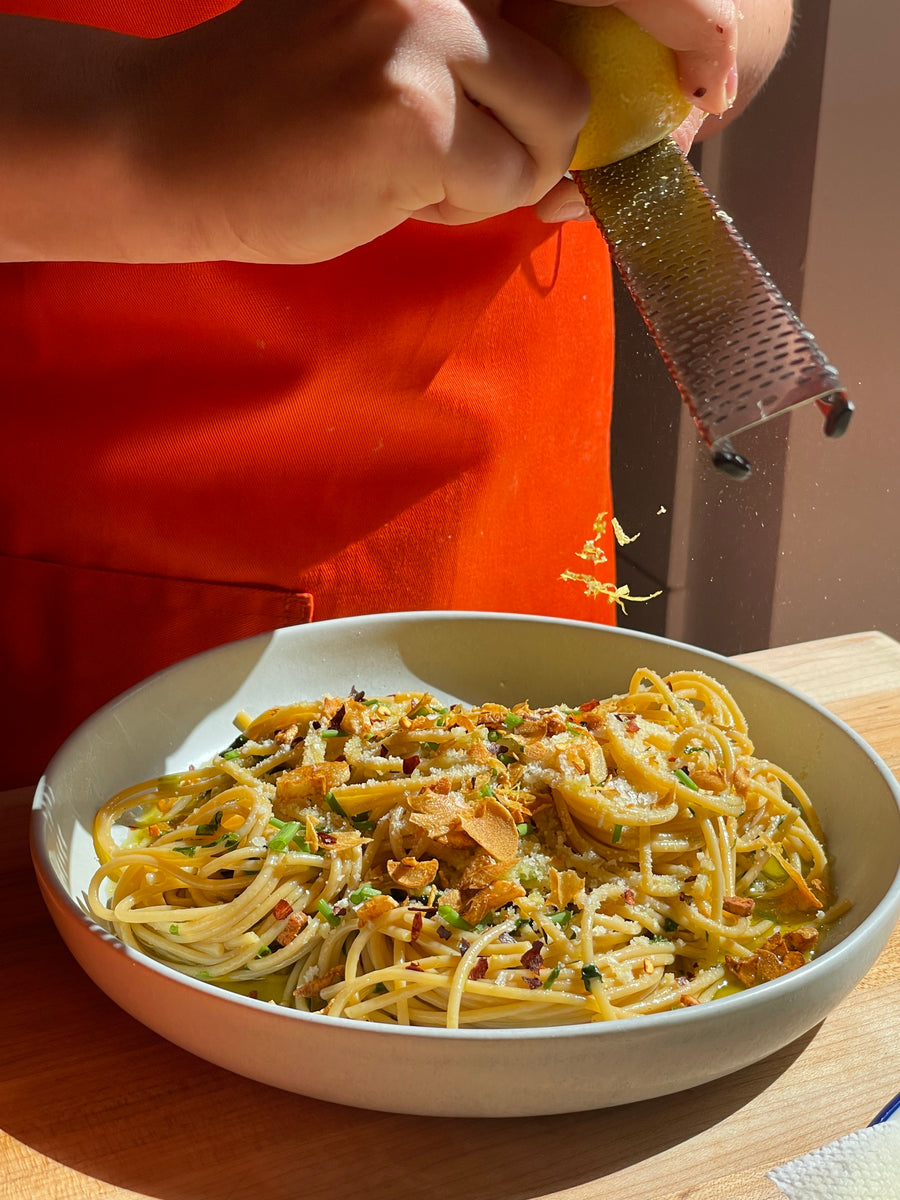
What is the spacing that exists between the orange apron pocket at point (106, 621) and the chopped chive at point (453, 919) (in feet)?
1.66

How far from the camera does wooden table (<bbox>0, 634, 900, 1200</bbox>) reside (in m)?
0.70

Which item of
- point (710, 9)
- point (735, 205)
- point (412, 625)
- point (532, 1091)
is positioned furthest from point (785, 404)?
point (735, 205)

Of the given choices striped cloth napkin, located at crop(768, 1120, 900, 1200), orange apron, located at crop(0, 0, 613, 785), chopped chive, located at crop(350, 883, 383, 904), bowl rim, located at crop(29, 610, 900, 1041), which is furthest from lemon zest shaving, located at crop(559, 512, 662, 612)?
striped cloth napkin, located at crop(768, 1120, 900, 1200)

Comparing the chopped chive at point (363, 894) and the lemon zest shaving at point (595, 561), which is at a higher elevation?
the lemon zest shaving at point (595, 561)

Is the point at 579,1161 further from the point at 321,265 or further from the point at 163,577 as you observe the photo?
the point at 321,265

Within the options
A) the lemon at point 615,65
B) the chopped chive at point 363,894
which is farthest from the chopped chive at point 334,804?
the lemon at point 615,65

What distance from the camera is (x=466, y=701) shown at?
4.11 feet

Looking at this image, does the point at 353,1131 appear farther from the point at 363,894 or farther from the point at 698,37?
the point at 698,37

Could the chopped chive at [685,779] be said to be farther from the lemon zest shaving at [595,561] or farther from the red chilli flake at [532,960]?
the lemon zest shaving at [595,561]

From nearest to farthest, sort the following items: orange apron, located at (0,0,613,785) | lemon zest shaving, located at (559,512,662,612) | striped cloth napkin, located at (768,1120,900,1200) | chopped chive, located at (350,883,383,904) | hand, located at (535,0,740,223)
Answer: striped cloth napkin, located at (768,1120,900,1200), hand, located at (535,0,740,223), chopped chive, located at (350,883,383,904), orange apron, located at (0,0,613,785), lemon zest shaving, located at (559,512,662,612)

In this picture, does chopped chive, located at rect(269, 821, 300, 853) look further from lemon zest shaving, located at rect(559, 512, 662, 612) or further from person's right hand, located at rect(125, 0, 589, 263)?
lemon zest shaving, located at rect(559, 512, 662, 612)

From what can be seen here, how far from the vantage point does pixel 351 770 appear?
1025 millimetres

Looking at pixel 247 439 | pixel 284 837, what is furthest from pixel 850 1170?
pixel 247 439

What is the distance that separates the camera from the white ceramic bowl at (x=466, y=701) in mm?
679
